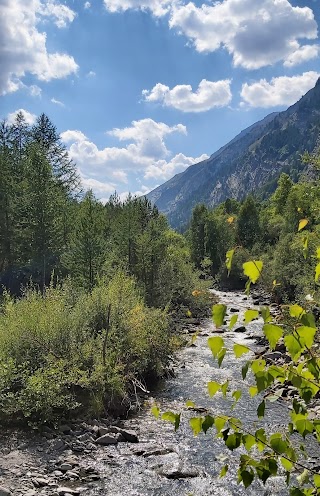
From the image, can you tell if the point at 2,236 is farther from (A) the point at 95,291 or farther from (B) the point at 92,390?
(B) the point at 92,390

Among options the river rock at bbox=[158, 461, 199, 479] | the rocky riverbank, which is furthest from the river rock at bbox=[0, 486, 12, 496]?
the river rock at bbox=[158, 461, 199, 479]

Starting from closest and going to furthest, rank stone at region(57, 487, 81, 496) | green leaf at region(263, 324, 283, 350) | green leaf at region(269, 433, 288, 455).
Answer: green leaf at region(263, 324, 283, 350) → green leaf at region(269, 433, 288, 455) → stone at region(57, 487, 81, 496)

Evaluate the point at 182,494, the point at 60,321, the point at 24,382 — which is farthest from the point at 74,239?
the point at 182,494

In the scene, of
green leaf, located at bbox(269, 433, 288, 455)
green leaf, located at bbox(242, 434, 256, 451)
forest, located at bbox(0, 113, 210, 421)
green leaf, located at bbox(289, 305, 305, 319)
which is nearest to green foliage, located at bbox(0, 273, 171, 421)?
forest, located at bbox(0, 113, 210, 421)

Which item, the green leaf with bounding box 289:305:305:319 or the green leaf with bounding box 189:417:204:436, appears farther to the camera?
the green leaf with bounding box 189:417:204:436

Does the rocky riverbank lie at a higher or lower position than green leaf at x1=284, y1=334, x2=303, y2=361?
lower

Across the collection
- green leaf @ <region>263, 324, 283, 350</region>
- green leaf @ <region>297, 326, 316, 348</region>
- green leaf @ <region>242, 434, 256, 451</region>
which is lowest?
green leaf @ <region>242, 434, 256, 451</region>

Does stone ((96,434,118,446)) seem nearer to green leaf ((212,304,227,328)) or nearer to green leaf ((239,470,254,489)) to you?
green leaf ((239,470,254,489))

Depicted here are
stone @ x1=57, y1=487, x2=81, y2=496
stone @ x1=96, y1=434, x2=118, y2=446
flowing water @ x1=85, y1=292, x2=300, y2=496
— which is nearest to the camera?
stone @ x1=57, y1=487, x2=81, y2=496

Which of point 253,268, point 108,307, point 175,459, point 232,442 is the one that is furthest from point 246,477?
point 108,307

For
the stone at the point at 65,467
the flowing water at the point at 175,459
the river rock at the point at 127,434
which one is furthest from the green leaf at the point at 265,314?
the river rock at the point at 127,434

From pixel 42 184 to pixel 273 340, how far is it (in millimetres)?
35137

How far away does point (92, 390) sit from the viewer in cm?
1534

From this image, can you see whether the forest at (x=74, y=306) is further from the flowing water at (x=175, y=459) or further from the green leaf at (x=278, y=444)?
the flowing water at (x=175, y=459)
